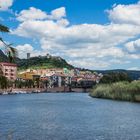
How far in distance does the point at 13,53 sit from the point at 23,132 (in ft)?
125

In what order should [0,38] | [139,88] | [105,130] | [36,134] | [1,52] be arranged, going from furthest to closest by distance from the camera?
[139,88], [105,130], [36,134], [1,52], [0,38]

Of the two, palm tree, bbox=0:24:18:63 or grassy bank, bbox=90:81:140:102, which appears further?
grassy bank, bbox=90:81:140:102

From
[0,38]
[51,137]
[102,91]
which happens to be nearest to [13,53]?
[0,38]

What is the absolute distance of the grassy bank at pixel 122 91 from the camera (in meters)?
137

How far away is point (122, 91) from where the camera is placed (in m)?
148

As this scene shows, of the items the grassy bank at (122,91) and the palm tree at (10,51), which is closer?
the palm tree at (10,51)

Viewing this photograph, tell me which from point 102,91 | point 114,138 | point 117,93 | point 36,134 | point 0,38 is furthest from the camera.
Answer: point 102,91

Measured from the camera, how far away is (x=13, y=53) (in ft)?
47.3

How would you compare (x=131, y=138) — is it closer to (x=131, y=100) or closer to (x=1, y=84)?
(x=1, y=84)

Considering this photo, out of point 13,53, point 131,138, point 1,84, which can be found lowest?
point 131,138

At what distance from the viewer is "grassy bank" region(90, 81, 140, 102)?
13712 cm

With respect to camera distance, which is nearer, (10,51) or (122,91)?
(10,51)

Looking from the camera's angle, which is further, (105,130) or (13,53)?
(105,130)

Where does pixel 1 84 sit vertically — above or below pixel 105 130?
above
